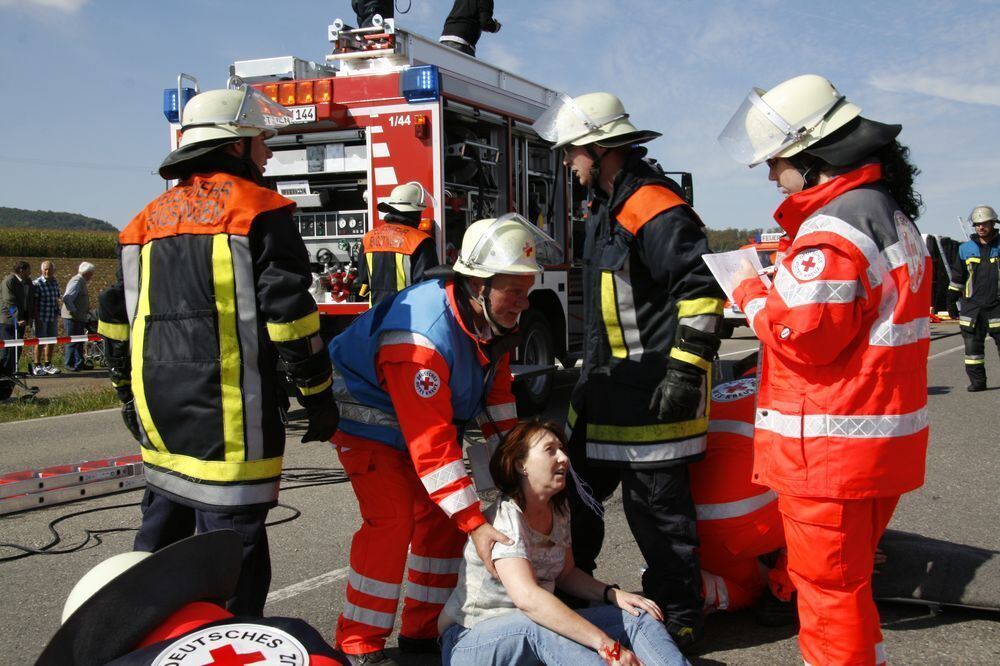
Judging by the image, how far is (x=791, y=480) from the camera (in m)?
2.56

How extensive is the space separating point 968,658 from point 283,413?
8.35 feet

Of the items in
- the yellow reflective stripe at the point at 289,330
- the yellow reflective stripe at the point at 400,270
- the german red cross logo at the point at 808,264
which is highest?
the yellow reflective stripe at the point at 400,270

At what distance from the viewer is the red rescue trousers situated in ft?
8.13

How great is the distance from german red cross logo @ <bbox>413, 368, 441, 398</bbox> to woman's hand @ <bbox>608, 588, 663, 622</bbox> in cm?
92

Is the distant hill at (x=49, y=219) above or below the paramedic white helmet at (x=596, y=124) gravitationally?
above

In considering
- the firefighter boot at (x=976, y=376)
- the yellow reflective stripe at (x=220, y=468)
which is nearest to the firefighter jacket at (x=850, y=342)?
the yellow reflective stripe at (x=220, y=468)

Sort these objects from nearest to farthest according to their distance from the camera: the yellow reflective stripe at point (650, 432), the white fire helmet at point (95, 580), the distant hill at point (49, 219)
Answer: the white fire helmet at point (95, 580)
the yellow reflective stripe at point (650, 432)
the distant hill at point (49, 219)

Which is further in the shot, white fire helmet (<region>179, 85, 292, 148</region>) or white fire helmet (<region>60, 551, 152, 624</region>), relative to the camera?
white fire helmet (<region>179, 85, 292, 148</region>)

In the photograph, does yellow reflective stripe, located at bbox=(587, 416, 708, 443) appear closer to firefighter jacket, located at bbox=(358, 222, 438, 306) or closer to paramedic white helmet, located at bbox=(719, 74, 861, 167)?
paramedic white helmet, located at bbox=(719, 74, 861, 167)

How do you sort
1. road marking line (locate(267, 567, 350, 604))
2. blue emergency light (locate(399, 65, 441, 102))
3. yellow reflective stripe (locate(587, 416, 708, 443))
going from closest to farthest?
yellow reflective stripe (locate(587, 416, 708, 443)) → road marking line (locate(267, 567, 350, 604)) → blue emergency light (locate(399, 65, 441, 102))

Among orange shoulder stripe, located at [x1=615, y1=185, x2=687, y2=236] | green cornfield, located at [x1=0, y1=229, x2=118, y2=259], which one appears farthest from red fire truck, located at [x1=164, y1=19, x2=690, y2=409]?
green cornfield, located at [x1=0, y1=229, x2=118, y2=259]

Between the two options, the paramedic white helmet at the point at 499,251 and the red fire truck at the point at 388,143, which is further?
the red fire truck at the point at 388,143

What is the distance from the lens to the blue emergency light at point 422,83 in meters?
7.70

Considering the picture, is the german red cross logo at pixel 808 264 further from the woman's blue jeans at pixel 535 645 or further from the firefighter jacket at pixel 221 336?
the firefighter jacket at pixel 221 336
